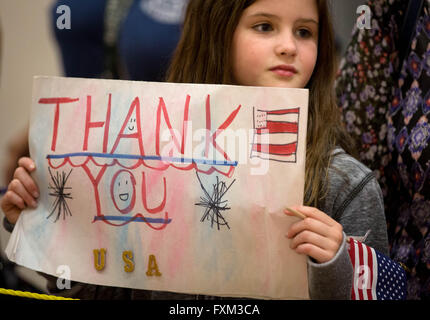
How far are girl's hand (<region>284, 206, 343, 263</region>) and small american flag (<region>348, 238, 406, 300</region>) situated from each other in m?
0.04

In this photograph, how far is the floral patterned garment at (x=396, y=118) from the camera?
0.73 meters

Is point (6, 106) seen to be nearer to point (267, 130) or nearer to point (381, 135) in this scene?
point (267, 130)

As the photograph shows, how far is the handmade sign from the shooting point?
1.96 feet

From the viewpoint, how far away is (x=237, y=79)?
726 mm

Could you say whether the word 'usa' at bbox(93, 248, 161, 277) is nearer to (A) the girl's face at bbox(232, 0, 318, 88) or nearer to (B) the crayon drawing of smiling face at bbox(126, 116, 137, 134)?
(B) the crayon drawing of smiling face at bbox(126, 116, 137, 134)

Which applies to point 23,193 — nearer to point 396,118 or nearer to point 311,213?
point 311,213

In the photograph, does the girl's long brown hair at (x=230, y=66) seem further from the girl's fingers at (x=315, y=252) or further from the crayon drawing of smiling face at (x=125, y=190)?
the crayon drawing of smiling face at (x=125, y=190)

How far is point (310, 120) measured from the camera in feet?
2.40

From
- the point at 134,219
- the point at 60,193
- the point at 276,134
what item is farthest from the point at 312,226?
the point at 60,193

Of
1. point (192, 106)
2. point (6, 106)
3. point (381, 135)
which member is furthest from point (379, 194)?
point (6, 106)

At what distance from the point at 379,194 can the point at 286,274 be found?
0.18 meters

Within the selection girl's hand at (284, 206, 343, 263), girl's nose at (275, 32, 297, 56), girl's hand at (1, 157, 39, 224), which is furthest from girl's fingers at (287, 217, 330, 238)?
girl's hand at (1, 157, 39, 224)

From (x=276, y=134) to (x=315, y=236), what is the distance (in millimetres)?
128

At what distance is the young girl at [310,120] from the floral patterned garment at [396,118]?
0.11 metres
